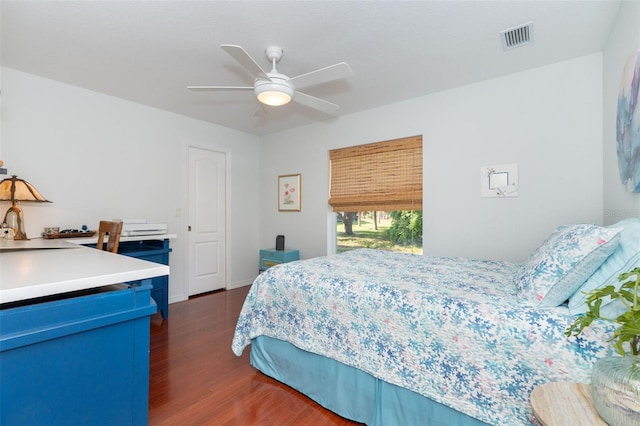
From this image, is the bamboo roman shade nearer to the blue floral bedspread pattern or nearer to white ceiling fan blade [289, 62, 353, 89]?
the blue floral bedspread pattern

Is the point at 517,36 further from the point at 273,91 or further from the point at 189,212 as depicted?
the point at 189,212

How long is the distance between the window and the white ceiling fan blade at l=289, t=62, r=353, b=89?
1646 millimetres

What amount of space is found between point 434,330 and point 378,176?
2525mm

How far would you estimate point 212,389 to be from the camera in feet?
6.62

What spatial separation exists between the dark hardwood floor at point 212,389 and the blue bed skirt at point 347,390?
8cm

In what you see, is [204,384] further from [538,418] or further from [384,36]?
[384,36]

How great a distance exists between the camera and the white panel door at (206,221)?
4156mm

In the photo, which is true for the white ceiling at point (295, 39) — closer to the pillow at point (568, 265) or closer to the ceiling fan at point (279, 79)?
the ceiling fan at point (279, 79)

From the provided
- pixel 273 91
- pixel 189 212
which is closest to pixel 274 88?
pixel 273 91

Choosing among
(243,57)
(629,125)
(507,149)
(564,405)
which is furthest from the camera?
(507,149)

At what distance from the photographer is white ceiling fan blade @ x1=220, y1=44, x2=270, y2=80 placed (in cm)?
179

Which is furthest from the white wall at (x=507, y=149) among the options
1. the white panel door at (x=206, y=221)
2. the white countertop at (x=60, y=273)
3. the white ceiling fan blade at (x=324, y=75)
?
the white countertop at (x=60, y=273)

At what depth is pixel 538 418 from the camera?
881 millimetres

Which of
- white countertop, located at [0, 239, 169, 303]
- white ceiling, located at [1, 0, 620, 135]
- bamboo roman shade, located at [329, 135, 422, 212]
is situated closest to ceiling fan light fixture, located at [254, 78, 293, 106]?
white ceiling, located at [1, 0, 620, 135]
